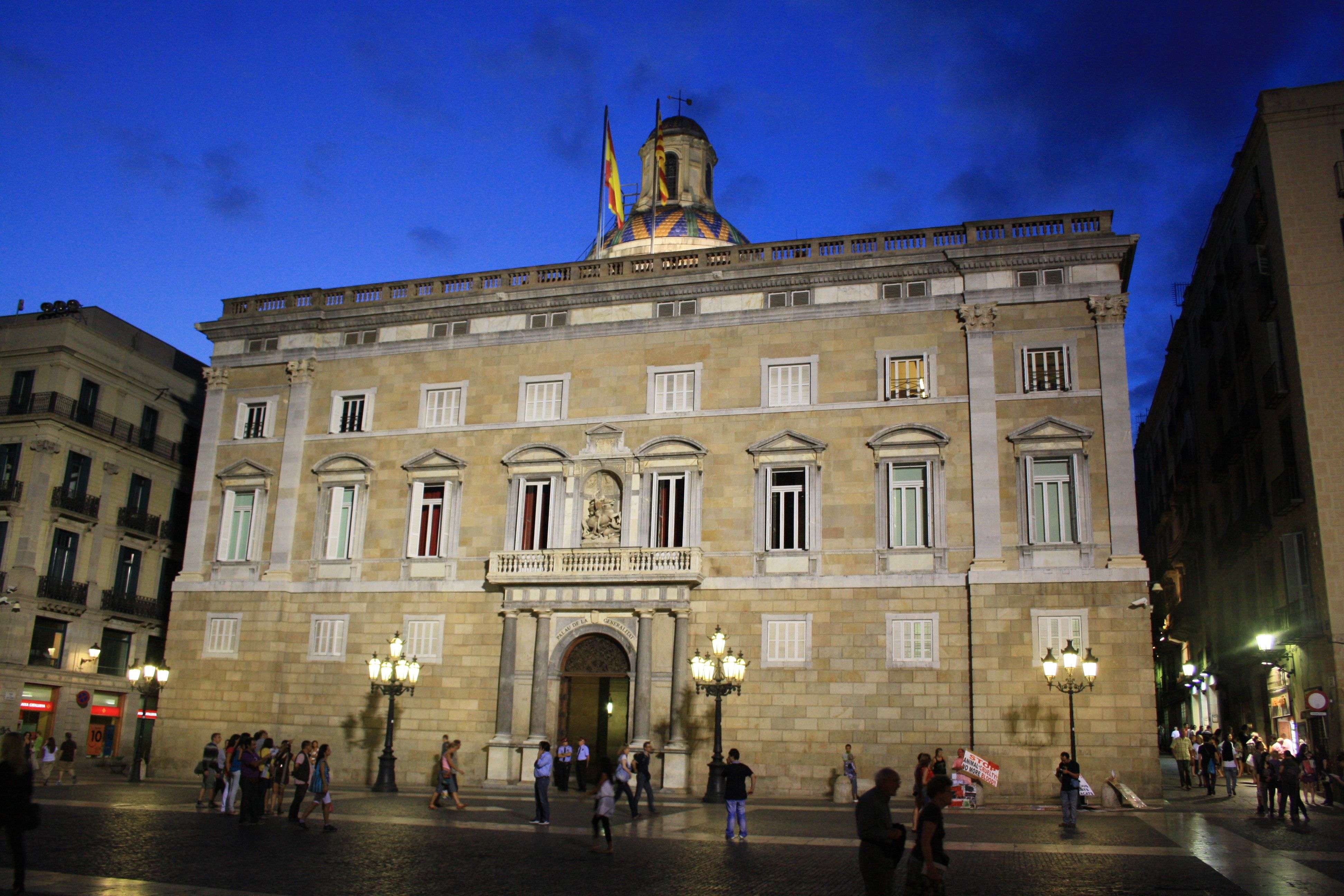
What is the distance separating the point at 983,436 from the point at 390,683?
17740 mm

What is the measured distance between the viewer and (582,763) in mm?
30438

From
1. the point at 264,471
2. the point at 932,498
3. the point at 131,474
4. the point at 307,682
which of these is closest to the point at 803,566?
the point at 932,498

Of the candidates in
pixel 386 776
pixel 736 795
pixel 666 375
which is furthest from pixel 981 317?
pixel 386 776

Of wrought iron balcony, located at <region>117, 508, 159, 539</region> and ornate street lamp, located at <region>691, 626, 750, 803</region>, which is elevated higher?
wrought iron balcony, located at <region>117, 508, 159, 539</region>

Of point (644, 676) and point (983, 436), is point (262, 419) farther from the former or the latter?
point (983, 436)

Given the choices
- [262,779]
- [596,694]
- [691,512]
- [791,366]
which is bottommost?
[262,779]

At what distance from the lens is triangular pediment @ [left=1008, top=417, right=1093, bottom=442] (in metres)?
29.9

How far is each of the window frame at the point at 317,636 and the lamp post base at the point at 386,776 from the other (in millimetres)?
5280

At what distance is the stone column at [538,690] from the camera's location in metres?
31.3

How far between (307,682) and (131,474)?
1572 centimetres

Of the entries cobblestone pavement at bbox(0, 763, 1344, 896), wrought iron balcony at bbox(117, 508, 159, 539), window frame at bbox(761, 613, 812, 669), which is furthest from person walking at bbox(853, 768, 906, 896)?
wrought iron balcony at bbox(117, 508, 159, 539)

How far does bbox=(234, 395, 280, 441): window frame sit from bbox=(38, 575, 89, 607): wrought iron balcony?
9591 millimetres

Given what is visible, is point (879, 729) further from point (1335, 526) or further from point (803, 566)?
point (1335, 526)

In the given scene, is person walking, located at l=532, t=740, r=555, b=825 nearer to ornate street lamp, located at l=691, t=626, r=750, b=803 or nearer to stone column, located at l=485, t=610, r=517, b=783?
ornate street lamp, located at l=691, t=626, r=750, b=803
